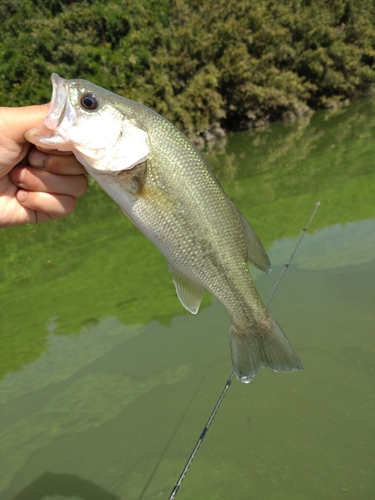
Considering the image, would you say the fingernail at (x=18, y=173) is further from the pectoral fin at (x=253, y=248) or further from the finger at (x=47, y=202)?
the pectoral fin at (x=253, y=248)

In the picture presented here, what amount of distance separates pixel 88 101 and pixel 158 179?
450 mm

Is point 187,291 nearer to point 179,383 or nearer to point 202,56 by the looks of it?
point 179,383

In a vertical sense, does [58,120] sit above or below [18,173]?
above

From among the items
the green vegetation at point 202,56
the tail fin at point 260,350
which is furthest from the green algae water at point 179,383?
the green vegetation at point 202,56

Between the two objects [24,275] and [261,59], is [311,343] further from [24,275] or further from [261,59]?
[261,59]

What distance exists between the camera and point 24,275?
7418 mm

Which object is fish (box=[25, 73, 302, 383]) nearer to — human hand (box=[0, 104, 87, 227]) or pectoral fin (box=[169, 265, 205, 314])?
pectoral fin (box=[169, 265, 205, 314])

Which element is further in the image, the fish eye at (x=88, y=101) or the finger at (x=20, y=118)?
the finger at (x=20, y=118)

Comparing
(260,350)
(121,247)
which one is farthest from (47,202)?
(121,247)

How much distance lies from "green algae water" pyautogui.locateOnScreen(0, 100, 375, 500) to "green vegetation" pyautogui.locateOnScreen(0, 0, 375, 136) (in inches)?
666

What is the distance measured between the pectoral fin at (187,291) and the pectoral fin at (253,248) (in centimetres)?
30

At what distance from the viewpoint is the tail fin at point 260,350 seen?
2094 mm

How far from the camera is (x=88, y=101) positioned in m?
1.90

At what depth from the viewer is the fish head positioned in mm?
1855
